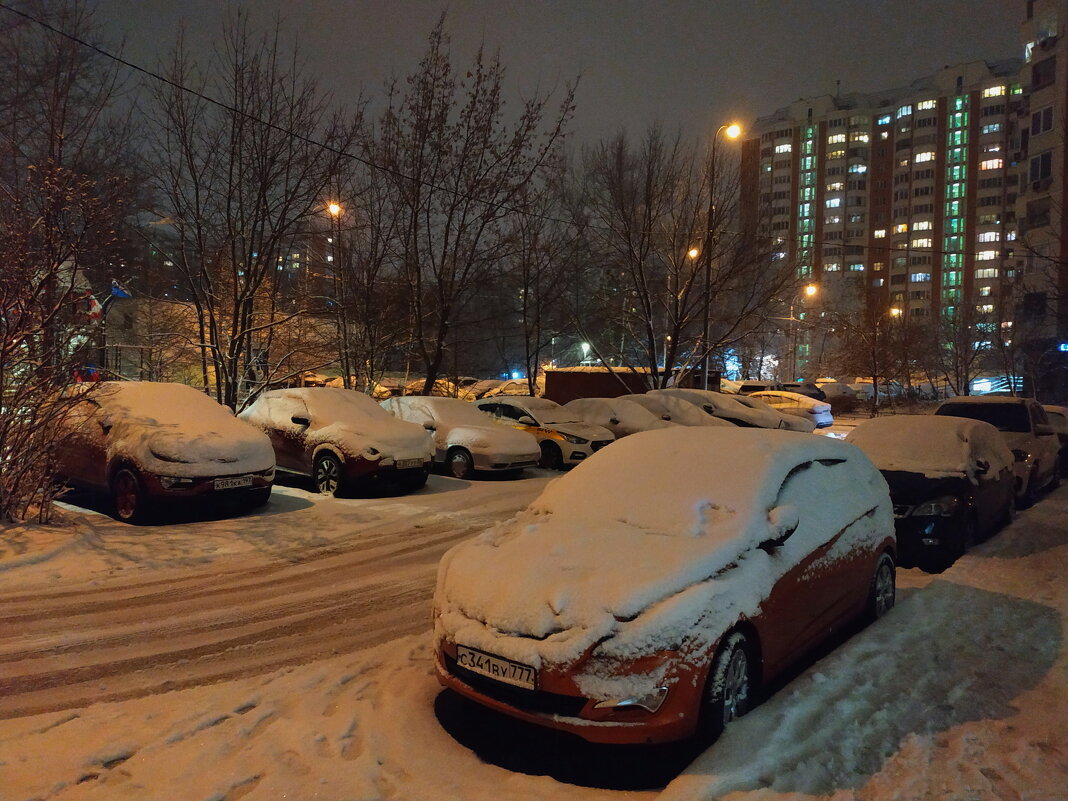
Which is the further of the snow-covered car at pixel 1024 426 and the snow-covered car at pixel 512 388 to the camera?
the snow-covered car at pixel 512 388

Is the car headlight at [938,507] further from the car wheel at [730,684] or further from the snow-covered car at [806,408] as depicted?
the snow-covered car at [806,408]

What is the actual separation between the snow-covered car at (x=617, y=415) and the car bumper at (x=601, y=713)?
12554mm

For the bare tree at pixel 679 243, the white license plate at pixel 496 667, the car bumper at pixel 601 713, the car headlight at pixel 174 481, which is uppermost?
the bare tree at pixel 679 243

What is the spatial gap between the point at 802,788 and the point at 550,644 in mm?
1253

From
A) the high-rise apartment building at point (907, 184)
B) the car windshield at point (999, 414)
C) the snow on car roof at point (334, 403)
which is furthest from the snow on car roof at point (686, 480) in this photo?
the high-rise apartment building at point (907, 184)

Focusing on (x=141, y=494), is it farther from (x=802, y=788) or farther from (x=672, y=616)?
(x=802, y=788)

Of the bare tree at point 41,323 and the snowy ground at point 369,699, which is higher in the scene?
the bare tree at point 41,323

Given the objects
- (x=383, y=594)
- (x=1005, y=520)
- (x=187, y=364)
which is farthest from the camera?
(x=187, y=364)

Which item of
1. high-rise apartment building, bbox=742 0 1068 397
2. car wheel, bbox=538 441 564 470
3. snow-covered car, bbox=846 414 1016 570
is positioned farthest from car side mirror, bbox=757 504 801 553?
high-rise apartment building, bbox=742 0 1068 397

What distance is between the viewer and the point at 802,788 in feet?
9.66

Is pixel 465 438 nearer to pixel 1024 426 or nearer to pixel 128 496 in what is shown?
pixel 128 496

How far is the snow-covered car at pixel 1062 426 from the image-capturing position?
14.2 m

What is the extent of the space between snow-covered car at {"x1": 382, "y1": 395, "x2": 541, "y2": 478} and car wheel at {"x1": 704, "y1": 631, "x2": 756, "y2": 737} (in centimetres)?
918

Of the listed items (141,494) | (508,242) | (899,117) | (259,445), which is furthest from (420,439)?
(899,117)
